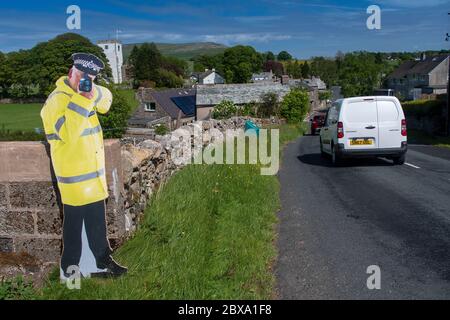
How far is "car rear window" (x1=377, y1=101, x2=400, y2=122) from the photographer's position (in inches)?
530

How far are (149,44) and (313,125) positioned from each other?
10166 cm

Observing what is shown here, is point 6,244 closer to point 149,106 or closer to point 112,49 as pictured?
point 112,49

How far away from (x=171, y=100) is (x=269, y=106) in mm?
16875

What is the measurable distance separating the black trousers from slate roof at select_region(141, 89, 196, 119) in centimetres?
6287

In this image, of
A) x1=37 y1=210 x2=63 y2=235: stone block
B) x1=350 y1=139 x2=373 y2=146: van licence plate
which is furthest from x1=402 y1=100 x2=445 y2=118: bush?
x1=37 y1=210 x2=63 y2=235: stone block

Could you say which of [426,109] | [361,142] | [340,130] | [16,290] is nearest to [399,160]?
[361,142]

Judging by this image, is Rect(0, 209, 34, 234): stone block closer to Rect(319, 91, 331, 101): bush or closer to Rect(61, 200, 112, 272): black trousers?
Rect(61, 200, 112, 272): black trousers

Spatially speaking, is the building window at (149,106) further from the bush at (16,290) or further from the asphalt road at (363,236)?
the bush at (16,290)

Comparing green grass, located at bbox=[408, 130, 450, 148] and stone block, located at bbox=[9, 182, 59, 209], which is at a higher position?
stone block, located at bbox=[9, 182, 59, 209]

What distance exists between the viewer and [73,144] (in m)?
4.93

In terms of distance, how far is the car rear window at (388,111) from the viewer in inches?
530

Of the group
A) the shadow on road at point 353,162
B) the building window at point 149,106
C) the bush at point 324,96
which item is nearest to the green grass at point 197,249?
the shadow on road at point 353,162
